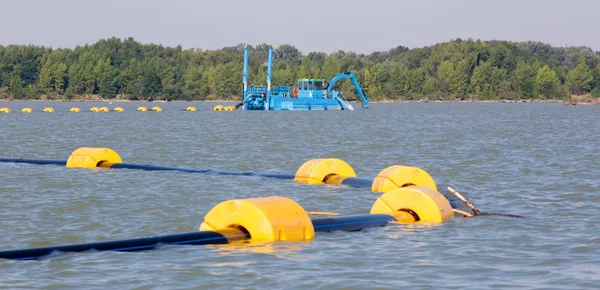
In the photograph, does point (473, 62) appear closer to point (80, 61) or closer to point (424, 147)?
point (80, 61)

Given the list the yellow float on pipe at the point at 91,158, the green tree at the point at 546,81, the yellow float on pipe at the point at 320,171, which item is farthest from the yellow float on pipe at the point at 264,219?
the green tree at the point at 546,81

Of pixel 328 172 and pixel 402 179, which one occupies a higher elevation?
pixel 402 179

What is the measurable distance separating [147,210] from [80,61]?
154 m

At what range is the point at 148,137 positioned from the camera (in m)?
42.6

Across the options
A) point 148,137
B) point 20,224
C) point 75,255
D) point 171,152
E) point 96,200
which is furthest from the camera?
point 148,137

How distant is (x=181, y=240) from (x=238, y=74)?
159125 millimetres

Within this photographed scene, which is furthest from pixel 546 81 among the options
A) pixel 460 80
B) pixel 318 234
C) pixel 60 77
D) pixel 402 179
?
pixel 318 234

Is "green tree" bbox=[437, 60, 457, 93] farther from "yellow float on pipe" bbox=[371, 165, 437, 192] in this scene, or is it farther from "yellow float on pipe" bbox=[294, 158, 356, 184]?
"yellow float on pipe" bbox=[371, 165, 437, 192]

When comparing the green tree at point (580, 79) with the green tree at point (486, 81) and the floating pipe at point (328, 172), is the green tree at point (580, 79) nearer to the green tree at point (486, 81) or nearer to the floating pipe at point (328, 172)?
the green tree at point (486, 81)

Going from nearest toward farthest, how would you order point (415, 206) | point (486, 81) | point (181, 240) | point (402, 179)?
1. point (181, 240)
2. point (415, 206)
3. point (402, 179)
4. point (486, 81)

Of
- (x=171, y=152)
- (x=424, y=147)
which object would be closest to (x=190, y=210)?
(x=171, y=152)

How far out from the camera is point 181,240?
40.9 feet

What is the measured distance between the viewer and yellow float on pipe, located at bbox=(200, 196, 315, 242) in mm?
12625

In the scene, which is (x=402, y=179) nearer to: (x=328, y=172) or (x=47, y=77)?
(x=328, y=172)
